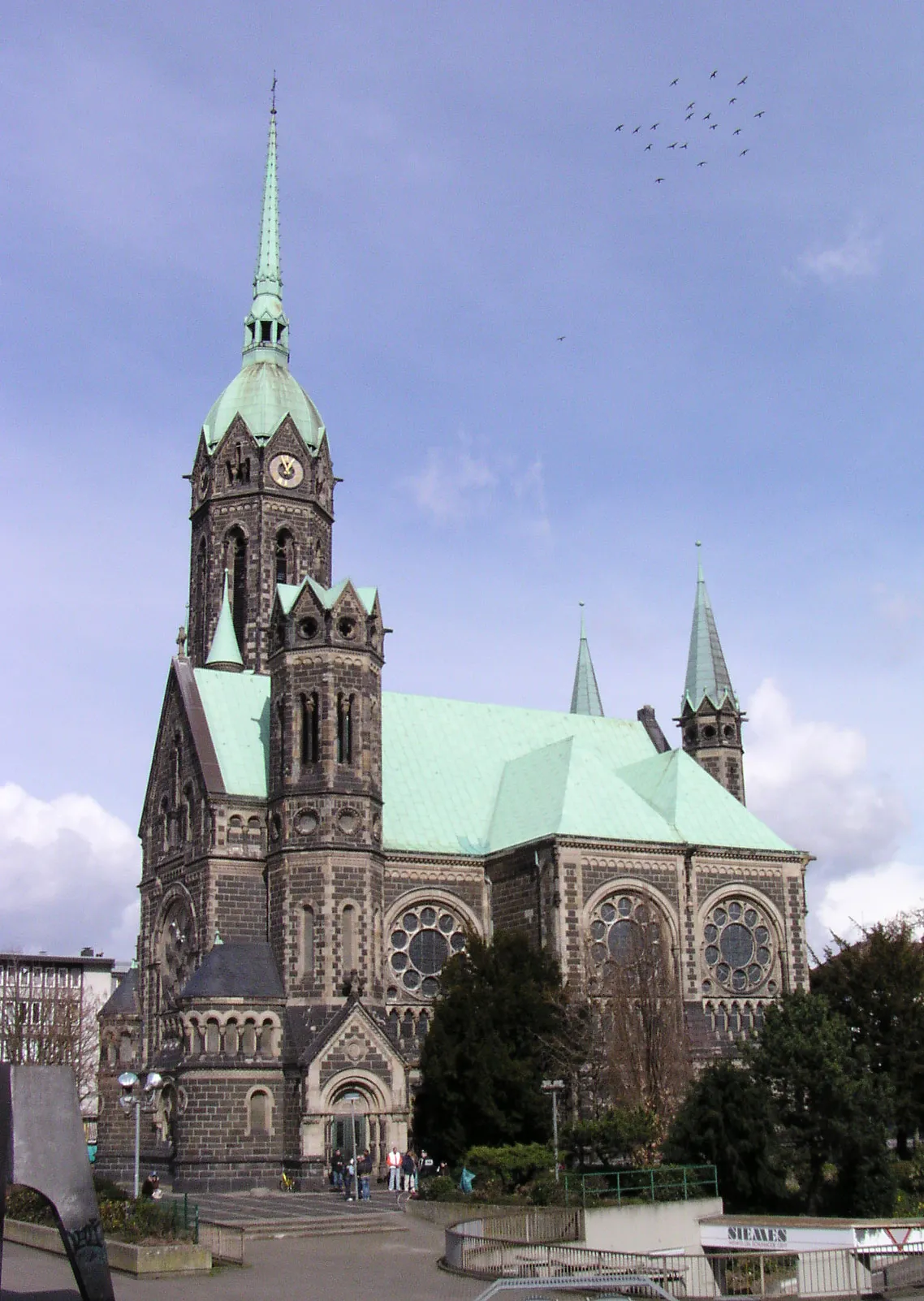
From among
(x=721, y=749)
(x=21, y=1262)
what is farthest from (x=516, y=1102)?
(x=721, y=749)

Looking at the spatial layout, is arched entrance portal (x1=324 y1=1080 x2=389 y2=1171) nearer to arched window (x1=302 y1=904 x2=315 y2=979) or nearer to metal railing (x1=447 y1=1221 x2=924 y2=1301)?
arched window (x1=302 y1=904 x2=315 y2=979)

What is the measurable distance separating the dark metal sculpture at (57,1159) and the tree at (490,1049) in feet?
91.3

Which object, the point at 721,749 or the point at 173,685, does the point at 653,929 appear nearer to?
the point at 721,749

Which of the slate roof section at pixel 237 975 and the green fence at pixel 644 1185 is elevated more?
the slate roof section at pixel 237 975

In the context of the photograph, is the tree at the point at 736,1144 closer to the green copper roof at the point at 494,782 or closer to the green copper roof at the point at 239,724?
the green copper roof at the point at 494,782

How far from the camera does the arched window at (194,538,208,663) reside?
6575 cm

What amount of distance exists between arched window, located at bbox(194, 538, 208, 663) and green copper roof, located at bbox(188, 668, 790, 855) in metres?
5.74

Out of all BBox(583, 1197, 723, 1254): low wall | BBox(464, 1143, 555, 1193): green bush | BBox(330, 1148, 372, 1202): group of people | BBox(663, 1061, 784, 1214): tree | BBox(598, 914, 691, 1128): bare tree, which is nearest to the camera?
BBox(583, 1197, 723, 1254): low wall

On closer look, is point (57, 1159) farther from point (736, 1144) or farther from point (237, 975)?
point (237, 975)

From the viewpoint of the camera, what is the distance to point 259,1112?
4662cm

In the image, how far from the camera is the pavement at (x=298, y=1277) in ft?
77.5

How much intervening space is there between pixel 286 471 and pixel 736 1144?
40519 mm

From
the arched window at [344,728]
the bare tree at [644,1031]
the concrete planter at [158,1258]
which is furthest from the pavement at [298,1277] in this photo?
the arched window at [344,728]

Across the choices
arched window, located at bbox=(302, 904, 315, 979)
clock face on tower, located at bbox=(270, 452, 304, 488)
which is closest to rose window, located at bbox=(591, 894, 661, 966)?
arched window, located at bbox=(302, 904, 315, 979)
